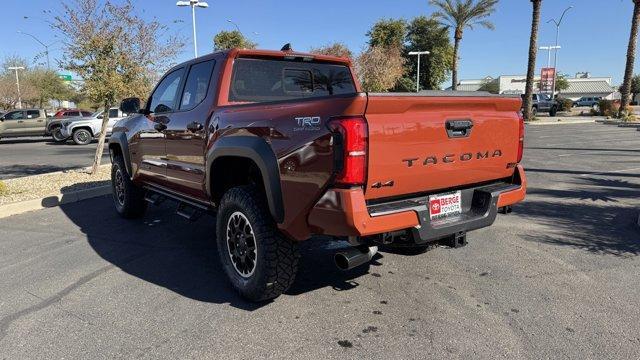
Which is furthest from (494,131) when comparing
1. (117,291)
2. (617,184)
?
(617,184)

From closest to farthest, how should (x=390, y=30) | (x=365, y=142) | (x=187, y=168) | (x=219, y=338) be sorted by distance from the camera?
(x=365, y=142) → (x=219, y=338) → (x=187, y=168) → (x=390, y=30)

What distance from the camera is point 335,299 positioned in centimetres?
379

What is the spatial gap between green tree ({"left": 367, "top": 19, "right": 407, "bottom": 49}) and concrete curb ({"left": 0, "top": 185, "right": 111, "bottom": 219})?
48.6 metres

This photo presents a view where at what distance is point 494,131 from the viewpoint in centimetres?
359

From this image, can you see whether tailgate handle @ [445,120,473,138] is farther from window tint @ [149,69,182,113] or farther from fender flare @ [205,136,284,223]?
window tint @ [149,69,182,113]

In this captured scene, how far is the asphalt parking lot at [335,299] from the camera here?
10.1 feet

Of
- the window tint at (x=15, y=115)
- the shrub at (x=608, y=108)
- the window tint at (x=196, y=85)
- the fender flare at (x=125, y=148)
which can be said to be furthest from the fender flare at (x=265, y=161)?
the shrub at (x=608, y=108)

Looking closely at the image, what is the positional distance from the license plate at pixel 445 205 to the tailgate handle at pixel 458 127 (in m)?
0.43

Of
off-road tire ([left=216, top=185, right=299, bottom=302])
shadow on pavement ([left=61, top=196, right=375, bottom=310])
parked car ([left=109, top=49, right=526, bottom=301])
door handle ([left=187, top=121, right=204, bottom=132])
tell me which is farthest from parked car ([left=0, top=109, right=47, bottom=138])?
off-road tire ([left=216, top=185, right=299, bottom=302])

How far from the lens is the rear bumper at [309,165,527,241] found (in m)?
2.83

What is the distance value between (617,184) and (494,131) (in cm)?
600

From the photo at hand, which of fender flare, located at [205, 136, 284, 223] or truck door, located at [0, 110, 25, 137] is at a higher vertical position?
fender flare, located at [205, 136, 284, 223]

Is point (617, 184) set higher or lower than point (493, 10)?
lower

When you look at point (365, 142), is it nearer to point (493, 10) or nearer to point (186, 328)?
point (186, 328)
